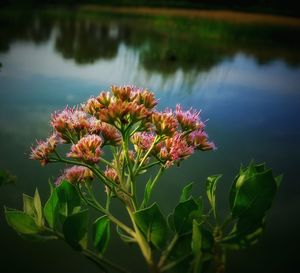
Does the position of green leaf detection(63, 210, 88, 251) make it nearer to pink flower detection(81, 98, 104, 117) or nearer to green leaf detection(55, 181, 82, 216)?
green leaf detection(55, 181, 82, 216)

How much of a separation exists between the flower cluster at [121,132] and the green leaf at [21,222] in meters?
0.08

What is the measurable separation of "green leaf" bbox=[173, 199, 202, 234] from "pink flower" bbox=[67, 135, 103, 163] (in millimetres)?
114

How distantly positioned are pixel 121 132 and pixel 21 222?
0.16 meters

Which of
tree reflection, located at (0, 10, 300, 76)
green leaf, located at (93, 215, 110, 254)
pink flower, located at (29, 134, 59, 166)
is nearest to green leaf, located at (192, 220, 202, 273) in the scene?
green leaf, located at (93, 215, 110, 254)

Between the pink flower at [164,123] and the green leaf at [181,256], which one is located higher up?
the pink flower at [164,123]

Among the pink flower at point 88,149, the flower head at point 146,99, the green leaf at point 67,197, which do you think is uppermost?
the flower head at point 146,99

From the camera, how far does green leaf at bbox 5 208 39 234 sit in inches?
19.6

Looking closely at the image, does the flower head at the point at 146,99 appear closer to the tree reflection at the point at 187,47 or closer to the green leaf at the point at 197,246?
the green leaf at the point at 197,246

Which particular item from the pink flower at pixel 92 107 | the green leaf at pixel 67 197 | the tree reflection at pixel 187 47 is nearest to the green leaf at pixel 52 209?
the green leaf at pixel 67 197

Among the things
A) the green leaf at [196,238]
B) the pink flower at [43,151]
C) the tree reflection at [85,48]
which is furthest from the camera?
the tree reflection at [85,48]

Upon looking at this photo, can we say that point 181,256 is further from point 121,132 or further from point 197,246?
point 121,132

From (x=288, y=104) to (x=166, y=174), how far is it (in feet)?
2.11

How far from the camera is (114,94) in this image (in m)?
0.54

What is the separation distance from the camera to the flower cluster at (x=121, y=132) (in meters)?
0.52
